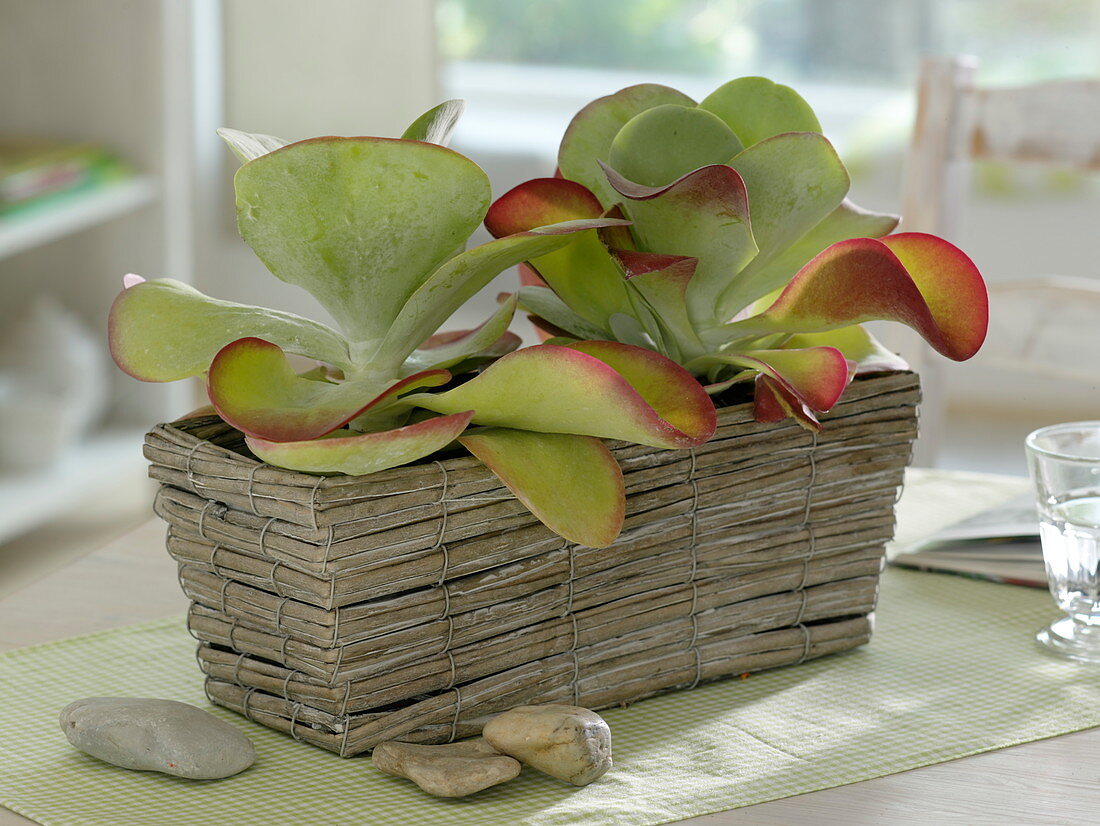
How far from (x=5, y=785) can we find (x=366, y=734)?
0.14 m

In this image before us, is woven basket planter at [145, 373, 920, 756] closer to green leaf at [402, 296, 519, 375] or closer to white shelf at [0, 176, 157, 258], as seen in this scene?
green leaf at [402, 296, 519, 375]

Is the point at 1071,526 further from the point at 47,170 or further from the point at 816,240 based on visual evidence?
the point at 47,170

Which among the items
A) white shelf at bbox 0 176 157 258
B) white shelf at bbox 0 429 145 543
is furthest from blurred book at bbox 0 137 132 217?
white shelf at bbox 0 429 145 543

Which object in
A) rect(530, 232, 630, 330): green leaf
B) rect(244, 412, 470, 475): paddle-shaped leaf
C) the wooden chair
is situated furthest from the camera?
the wooden chair

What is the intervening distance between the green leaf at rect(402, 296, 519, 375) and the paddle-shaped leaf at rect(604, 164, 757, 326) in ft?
0.22

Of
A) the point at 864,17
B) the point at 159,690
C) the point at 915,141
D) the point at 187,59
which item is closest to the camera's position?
the point at 159,690

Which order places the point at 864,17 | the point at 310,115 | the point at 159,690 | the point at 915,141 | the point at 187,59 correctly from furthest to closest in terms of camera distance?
the point at 864,17, the point at 310,115, the point at 187,59, the point at 915,141, the point at 159,690

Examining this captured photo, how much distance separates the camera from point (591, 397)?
496mm

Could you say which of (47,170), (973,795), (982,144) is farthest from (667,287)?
(47,170)

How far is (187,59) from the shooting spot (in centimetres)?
306

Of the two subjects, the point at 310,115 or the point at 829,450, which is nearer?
the point at 829,450

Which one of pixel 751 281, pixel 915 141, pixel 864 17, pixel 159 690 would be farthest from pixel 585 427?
pixel 864 17

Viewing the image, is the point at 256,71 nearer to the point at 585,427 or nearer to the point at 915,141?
the point at 915,141

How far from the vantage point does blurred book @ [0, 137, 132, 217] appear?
1.83 meters
